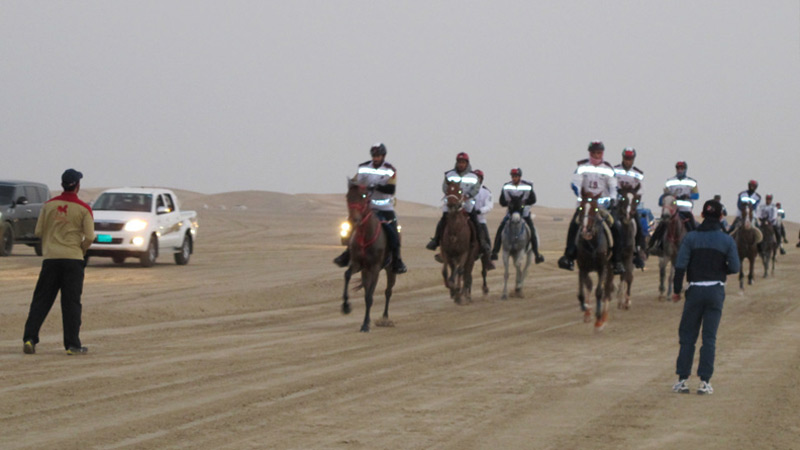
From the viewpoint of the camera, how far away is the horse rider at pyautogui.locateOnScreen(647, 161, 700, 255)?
25.5 m

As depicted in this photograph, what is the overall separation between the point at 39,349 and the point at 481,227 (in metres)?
10.8

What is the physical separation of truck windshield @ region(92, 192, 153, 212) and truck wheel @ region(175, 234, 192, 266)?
1.94 metres

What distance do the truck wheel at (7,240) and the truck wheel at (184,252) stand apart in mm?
4483

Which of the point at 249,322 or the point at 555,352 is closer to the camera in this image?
the point at 555,352

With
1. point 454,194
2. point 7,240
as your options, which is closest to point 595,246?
point 454,194

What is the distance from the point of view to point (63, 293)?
564 inches

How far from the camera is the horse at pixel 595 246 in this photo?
723 inches

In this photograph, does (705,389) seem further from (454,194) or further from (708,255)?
(454,194)

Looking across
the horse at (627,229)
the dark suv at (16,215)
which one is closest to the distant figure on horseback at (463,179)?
the horse at (627,229)

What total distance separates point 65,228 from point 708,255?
24.4ft

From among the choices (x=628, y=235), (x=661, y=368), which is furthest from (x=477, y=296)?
(x=661, y=368)

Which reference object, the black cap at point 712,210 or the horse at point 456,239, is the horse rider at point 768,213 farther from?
the black cap at point 712,210

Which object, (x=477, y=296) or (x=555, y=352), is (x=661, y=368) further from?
(x=477, y=296)

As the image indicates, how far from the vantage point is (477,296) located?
1008 inches
